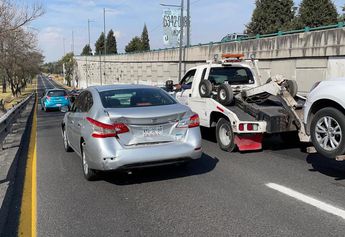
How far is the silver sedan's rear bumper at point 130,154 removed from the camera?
5898 mm

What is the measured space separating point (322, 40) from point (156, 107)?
42.4ft

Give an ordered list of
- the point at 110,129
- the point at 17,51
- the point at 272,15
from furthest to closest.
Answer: the point at 272,15, the point at 17,51, the point at 110,129

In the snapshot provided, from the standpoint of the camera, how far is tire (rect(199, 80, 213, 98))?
9.62 metres

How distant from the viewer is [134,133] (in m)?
5.96

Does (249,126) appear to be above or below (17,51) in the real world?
below

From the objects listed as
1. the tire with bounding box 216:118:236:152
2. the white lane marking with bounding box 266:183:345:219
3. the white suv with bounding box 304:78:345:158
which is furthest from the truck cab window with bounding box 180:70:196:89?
the white lane marking with bounding box 266:183:345:219

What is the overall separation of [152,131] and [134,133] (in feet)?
0.89

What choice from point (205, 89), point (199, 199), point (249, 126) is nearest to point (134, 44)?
point (205, 89)

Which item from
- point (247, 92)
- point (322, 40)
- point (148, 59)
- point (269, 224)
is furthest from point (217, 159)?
point (148, 59)

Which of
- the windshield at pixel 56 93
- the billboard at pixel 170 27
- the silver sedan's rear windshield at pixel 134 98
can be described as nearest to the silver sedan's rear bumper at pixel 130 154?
the silver sedan's rear windshield at pixel 134 98

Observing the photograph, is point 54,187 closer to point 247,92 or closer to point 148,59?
point 247,92

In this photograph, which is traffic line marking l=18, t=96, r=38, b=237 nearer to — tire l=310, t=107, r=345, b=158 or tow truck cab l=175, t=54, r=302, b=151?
tow truck cab l=175, t=54, r=302, b=151

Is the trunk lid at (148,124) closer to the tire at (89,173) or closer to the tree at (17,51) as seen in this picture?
the tire at (89,173)

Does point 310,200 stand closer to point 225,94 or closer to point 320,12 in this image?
point 225,94
